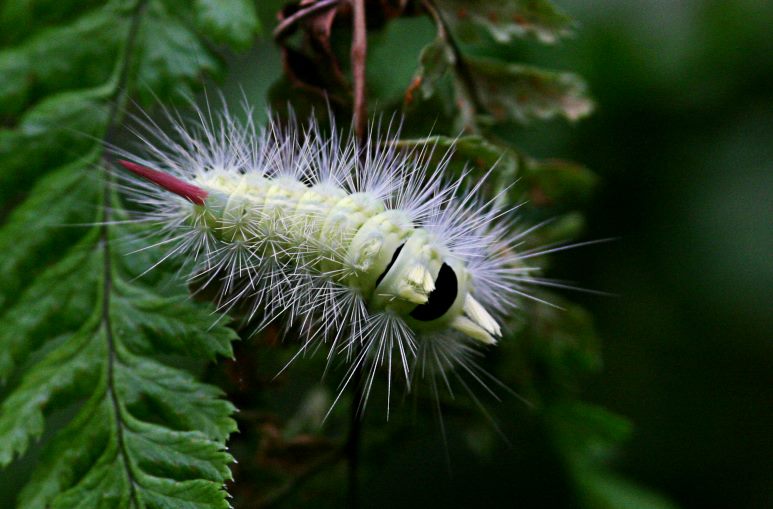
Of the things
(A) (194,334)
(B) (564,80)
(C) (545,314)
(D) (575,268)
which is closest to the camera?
(A) (194,334)

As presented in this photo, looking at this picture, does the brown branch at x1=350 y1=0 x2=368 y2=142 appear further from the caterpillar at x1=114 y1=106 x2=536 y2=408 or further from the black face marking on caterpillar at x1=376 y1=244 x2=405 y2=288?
the black face marking on caterpillar at x1=376 y1=244 x2=405 y2=288

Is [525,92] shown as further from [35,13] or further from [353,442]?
[35,13]

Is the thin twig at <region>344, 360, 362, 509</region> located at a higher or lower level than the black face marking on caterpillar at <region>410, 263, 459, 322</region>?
lower

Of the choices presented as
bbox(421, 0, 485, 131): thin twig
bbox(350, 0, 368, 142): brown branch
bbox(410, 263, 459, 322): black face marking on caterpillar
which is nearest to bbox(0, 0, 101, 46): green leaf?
bbox(350, 0, 368, 142): brown branch

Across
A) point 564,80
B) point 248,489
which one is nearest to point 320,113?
point 564,80

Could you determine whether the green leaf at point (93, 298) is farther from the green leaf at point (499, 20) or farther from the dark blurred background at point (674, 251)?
the dark blurred background at point (674, 251)

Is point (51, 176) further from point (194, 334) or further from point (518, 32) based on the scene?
point (518, 32)
